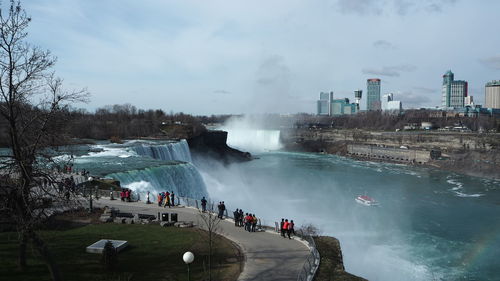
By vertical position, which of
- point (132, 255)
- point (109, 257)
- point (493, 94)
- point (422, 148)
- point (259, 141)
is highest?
point (493, 94)

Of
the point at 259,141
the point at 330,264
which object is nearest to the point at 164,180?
the point at 330,264

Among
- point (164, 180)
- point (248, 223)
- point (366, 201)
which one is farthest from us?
point (366, 201)

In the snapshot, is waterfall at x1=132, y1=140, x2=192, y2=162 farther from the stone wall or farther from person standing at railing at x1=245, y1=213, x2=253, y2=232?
the stone wall

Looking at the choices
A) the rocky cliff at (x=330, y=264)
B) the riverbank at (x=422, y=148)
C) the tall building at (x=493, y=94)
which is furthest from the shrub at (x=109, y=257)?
the tall building at (x=493, y=94)

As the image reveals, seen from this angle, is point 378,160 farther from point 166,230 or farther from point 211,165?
point 166,230

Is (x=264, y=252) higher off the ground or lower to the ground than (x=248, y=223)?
lower

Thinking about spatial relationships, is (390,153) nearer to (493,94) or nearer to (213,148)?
(213,148)

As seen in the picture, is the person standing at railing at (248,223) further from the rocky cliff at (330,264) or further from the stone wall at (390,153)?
the stone wall at (390,153)

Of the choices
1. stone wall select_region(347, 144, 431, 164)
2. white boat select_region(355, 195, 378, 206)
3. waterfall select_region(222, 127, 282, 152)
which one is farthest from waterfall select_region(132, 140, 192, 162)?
waterfall select_region(222, 127, 282, 152)
